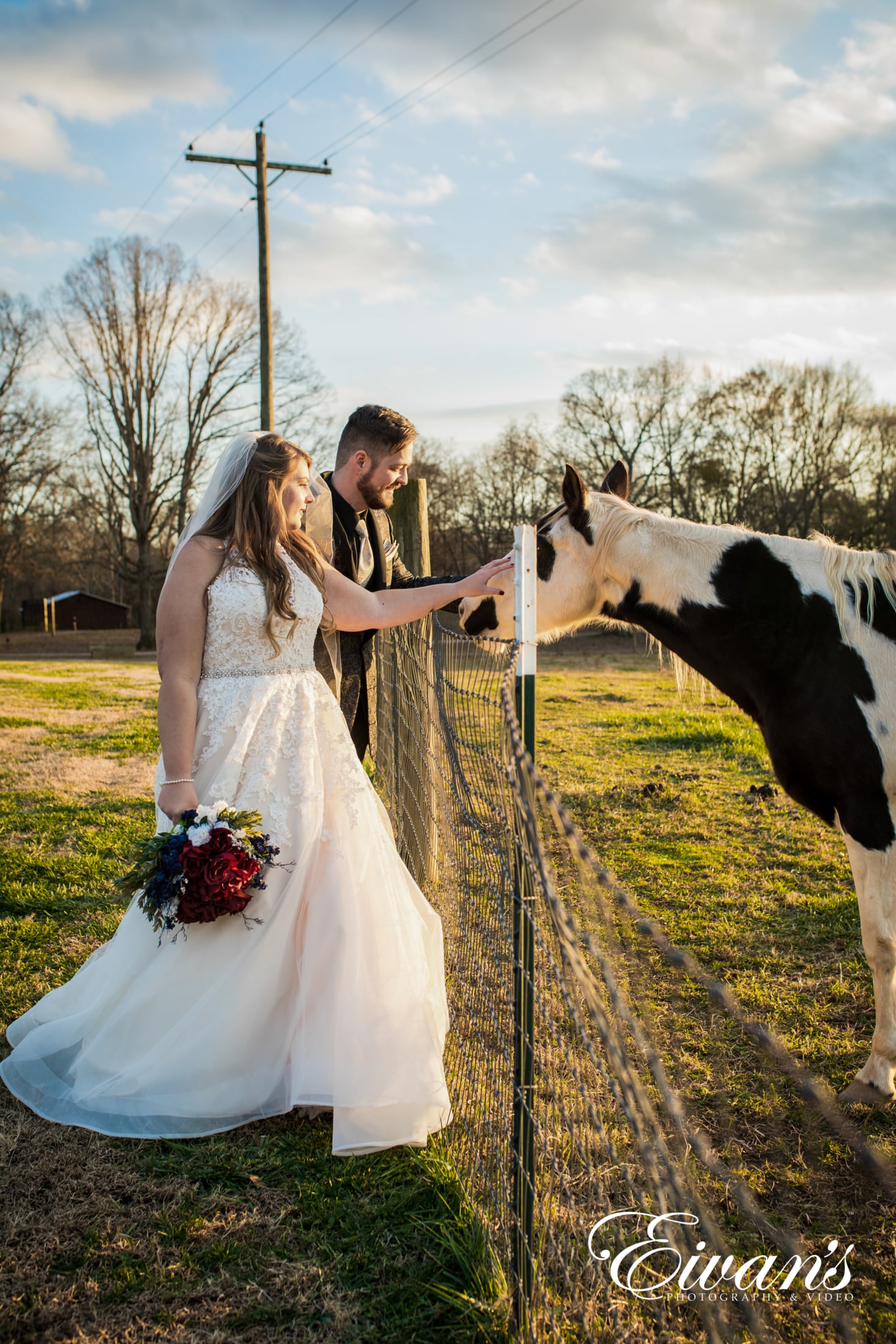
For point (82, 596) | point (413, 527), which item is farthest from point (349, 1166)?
point (82, 596)

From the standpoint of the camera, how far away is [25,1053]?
2.87 m

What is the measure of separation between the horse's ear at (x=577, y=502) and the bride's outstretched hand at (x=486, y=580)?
12.6 inches

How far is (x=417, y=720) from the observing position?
4.57m

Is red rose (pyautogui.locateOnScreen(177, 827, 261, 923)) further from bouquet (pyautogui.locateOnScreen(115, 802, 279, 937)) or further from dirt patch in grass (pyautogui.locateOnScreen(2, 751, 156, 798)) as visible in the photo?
dirt patch in grass (pyautogui.locateOnScreen(2, 751, 156, 798))

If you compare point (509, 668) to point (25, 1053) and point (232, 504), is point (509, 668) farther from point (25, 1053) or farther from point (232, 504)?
point (25, 1053)

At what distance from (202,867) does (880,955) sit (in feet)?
7.51

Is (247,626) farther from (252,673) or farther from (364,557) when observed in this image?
(364,557)

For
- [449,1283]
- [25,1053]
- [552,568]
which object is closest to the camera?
[449,1283]

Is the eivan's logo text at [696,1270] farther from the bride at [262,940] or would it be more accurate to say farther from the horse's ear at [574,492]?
the horse's ear at [574,492]

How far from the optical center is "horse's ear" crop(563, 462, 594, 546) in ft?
10.5

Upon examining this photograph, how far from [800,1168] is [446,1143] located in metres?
1.07

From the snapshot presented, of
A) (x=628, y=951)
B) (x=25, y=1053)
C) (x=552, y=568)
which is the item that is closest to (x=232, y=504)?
(x=552, y=568)

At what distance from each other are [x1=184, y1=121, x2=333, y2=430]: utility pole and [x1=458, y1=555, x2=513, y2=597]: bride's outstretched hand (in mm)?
12723

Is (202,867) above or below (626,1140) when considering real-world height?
above
